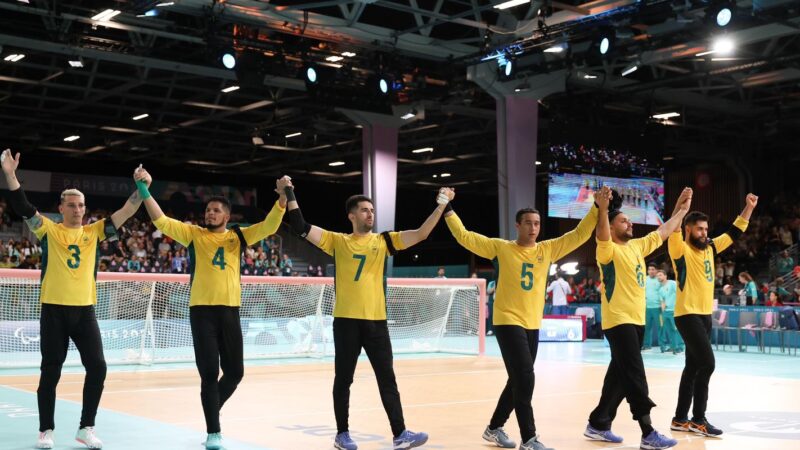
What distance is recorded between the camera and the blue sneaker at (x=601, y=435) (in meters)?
7.54

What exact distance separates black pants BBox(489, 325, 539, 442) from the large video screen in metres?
17.1

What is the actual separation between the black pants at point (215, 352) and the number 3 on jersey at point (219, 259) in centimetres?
33

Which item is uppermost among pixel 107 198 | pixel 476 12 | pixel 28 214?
pixel 476 12

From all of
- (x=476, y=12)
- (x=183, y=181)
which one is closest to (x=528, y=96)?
(x=476, y=12)

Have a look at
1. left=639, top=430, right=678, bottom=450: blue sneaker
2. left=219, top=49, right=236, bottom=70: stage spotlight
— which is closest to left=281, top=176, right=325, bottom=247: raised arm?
left=639, top=430, right=678, bottom=450: blue sneaker

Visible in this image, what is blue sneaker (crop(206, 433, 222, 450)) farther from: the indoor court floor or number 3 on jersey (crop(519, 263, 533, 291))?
number 3 on jersey (crop(519, 263, 533, 291))

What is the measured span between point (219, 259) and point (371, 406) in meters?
3.50

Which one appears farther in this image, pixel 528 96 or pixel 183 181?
pixel 183 181

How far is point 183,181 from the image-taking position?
39719mm

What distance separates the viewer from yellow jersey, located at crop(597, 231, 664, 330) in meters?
7.39

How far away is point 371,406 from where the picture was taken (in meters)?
9.95

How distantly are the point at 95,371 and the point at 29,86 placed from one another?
947 inches

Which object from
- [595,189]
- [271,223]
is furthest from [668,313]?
[271,223]

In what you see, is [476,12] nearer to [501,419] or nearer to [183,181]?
[501,419]
